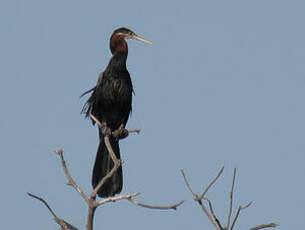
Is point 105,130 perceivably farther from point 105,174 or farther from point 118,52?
Result: point 118,52

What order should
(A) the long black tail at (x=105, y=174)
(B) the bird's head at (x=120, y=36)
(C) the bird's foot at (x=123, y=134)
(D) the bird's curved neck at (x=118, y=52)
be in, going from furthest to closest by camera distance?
(B) the bird's head at (x=120, y=36), (D) the bird's curved neck at (x=118, y=52), (C) the bird's foot at (x=123, y=134), (A) the long black tail at (x=105, y=174)

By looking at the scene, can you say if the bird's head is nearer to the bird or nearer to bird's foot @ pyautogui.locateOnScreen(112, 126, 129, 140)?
the bird

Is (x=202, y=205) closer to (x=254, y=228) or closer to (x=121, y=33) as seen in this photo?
(x=254, y=228)

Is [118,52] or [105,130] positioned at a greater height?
[118,52]

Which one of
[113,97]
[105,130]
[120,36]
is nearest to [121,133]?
[105,130]

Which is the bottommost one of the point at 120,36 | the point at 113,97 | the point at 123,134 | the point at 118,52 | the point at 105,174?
the point at 105,174

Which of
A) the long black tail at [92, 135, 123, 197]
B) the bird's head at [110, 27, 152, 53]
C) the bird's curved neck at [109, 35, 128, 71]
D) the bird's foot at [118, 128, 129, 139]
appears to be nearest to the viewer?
the long black tail at [92, 135, 123, 197]

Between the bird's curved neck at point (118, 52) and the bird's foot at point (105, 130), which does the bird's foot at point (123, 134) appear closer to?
the bird's foot at point (105, 130)

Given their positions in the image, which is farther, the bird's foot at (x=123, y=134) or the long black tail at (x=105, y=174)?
the bird's foot at (x=123, y=134)

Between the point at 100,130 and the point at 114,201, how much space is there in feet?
11.8

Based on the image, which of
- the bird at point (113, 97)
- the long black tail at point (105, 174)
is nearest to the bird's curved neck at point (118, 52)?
the bird at point (113, 97)

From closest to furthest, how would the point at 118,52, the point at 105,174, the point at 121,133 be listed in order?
the point at 105,174
the point at 121,133
the point at 118,52

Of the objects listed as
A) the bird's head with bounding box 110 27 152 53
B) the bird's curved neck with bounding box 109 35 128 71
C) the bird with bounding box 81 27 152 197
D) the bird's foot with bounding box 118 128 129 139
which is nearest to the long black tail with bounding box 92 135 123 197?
the bird with bounding box 81 27 152 197

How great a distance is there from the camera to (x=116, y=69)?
8.15m
